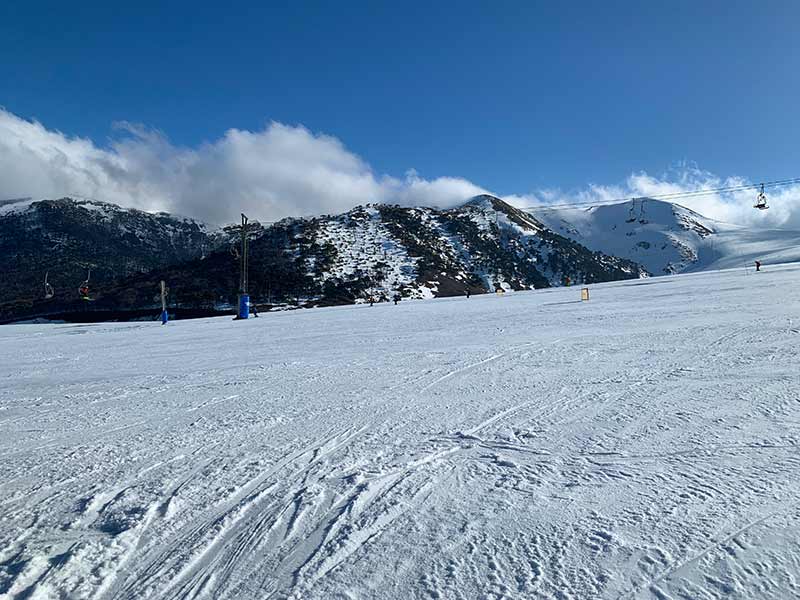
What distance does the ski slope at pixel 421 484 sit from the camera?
262 cm

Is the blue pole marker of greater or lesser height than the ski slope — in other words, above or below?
above

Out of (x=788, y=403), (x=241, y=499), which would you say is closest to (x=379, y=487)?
Answer: (x=241, y=499)

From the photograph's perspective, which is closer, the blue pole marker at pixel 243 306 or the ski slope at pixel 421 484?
the ski slope at pixel 421 484

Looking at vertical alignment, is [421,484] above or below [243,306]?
below

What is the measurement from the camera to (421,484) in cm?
369

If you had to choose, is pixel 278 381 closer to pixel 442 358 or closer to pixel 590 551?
pixel 442 358

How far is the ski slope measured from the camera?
2.62 metres

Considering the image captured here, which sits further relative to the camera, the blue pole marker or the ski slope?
the blue pole marker

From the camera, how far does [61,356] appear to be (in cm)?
1337

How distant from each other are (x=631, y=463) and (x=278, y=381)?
5.72 metres

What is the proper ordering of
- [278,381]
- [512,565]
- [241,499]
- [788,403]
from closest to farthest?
1. [512,565]
2. [241,499]
3. [788,403]
4. [278,381]

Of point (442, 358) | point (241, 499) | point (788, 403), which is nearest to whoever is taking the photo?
point (241, 499)

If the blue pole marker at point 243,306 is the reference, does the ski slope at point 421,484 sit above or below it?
below

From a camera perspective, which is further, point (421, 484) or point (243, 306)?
point (243, 306)
